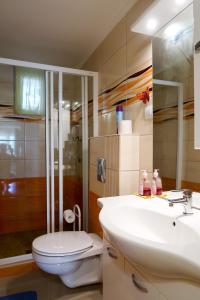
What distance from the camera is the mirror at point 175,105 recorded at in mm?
1115

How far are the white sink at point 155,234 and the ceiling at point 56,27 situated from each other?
144 cm

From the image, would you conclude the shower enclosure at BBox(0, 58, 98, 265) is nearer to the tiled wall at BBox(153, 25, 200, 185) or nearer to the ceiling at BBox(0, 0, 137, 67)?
the ceiling at BBox(0, 0, 137, 67)

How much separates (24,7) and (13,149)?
157cm

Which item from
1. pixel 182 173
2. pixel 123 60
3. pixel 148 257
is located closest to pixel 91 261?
pixel 182 173

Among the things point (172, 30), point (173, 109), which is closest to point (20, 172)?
point (173, 109)

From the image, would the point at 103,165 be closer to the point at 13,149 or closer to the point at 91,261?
the point at 91,261

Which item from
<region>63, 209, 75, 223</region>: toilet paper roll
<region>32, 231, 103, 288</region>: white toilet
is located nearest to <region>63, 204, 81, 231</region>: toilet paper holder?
<region>63, 209, 75, 223</region>: toilet paper roll

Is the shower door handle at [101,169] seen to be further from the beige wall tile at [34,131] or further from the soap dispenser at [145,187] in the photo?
the beige wall tile at [34,131]

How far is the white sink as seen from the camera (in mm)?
563

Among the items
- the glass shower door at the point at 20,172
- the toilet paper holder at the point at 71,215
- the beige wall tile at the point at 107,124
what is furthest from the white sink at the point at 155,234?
the glass shower door at the point at 20,172

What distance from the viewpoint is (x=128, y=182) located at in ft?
4.96

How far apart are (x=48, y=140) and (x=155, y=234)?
4.64ft

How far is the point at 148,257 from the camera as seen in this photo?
0.62m

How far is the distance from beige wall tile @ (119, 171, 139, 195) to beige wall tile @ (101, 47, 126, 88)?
0.80 metres
